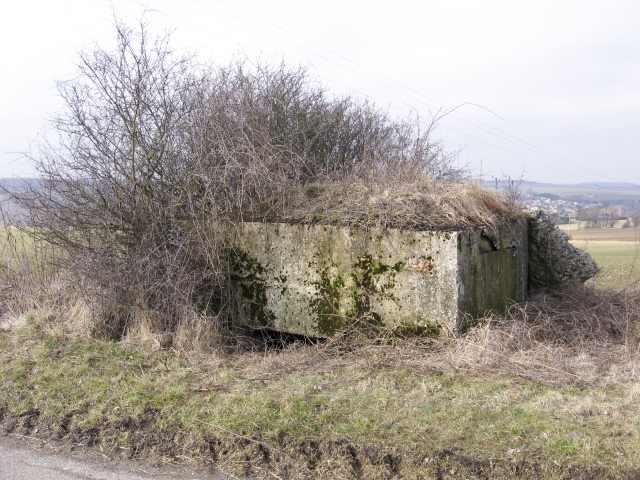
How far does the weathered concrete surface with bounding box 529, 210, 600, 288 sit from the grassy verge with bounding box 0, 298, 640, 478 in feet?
8.33

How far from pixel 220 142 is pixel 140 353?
2.43 metres

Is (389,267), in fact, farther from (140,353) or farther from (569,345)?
(140,353)

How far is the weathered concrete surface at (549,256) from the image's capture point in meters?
7.47

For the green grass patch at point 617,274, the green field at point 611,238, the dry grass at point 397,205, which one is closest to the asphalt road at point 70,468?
the dry grass at point 397,205

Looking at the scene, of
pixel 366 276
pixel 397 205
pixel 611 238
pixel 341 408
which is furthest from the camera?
pixel 611 238

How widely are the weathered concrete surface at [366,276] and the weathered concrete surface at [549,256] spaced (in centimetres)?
104

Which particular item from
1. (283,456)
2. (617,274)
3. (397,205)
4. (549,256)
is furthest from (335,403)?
(617,274)

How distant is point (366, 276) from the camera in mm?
5613

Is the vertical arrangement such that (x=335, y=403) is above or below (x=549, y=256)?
below

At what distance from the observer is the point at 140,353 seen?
5.54m

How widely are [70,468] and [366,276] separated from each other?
3153mm

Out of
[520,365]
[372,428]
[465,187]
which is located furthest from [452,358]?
[465,187]

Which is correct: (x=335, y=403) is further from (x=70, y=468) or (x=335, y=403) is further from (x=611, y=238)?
(x=611, y=238)

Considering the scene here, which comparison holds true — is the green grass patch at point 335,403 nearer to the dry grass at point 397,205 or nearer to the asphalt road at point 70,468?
the asphalt road at point 70,468
